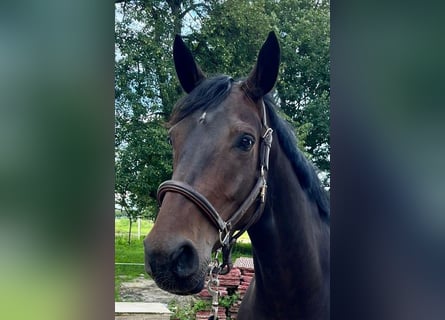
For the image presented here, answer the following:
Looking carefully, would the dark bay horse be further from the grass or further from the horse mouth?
the grass

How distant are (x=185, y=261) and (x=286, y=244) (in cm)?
49

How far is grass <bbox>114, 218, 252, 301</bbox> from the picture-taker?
1.75m

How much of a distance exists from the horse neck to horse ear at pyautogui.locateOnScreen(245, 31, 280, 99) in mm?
203

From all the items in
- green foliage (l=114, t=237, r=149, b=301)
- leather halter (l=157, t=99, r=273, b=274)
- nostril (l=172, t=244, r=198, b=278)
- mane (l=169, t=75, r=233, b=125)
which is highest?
mane (l=169, t=75, r=233, b=125)

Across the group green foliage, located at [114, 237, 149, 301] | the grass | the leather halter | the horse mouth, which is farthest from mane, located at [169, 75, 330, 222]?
green foliage, located at [114, 237, 149, 301]

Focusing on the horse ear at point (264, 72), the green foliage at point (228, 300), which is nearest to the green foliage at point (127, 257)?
the green foliage at point (228, 300)

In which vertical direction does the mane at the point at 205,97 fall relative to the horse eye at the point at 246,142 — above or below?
above

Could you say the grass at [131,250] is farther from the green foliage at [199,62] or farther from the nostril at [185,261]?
the nostril at [185,261]

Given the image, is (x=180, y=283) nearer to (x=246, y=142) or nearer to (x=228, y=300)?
(x=246, y=142)

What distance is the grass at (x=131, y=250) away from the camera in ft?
5.75

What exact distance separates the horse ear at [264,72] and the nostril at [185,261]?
576 mm

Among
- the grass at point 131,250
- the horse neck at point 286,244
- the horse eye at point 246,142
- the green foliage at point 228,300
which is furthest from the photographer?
the green foliage at point 228,300
